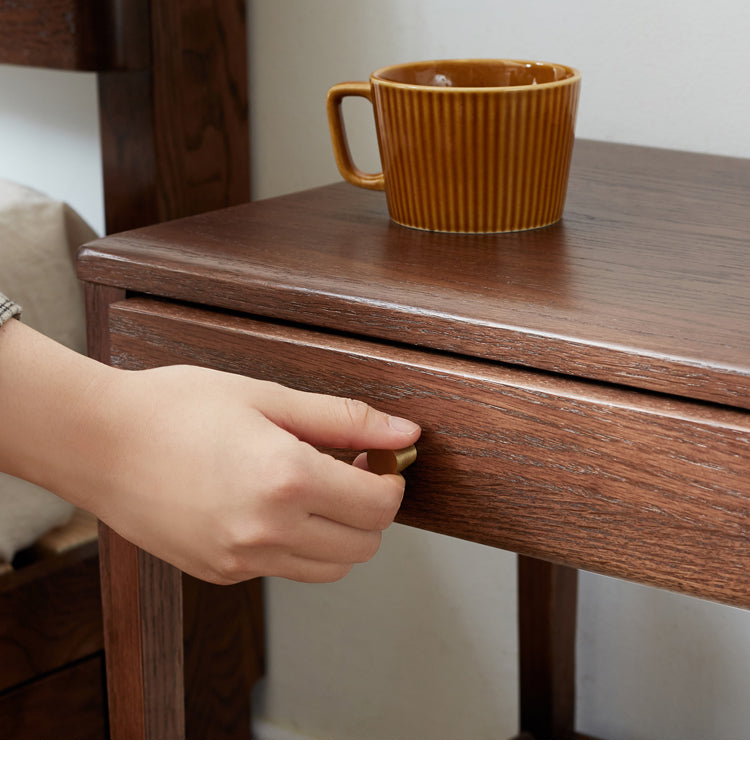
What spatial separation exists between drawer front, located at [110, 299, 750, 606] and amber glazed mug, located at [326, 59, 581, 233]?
0.12 metres

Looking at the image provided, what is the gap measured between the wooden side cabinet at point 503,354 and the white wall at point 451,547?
0.80ft

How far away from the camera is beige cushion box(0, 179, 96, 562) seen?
77 cm

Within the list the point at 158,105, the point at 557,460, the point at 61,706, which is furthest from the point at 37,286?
the point at 557,460

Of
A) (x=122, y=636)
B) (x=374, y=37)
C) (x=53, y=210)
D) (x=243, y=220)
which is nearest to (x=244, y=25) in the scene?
(x=374, y=37)

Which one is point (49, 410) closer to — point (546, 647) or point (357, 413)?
point (357, 413)

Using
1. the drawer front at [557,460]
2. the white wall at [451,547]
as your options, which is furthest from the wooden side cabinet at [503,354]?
the white wall at [451,547]

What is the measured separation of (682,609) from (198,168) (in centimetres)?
55

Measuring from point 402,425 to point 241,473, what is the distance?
0.06m

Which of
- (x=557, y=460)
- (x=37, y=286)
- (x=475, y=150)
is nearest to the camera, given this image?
(x=557, y=460)

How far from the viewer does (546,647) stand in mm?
830

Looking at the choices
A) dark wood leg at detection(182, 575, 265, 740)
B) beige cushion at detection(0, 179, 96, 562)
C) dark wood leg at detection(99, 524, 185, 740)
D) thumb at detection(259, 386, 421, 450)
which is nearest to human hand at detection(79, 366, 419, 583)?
thumb at detection(259, 386, 421, 450)

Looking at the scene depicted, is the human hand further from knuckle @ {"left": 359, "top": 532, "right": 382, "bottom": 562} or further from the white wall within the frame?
the white wall

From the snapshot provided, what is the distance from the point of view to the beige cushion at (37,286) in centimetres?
77

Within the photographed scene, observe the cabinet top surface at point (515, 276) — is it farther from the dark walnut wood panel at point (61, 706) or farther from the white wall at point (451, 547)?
the dark walnut wood panel at point (61, 706)
